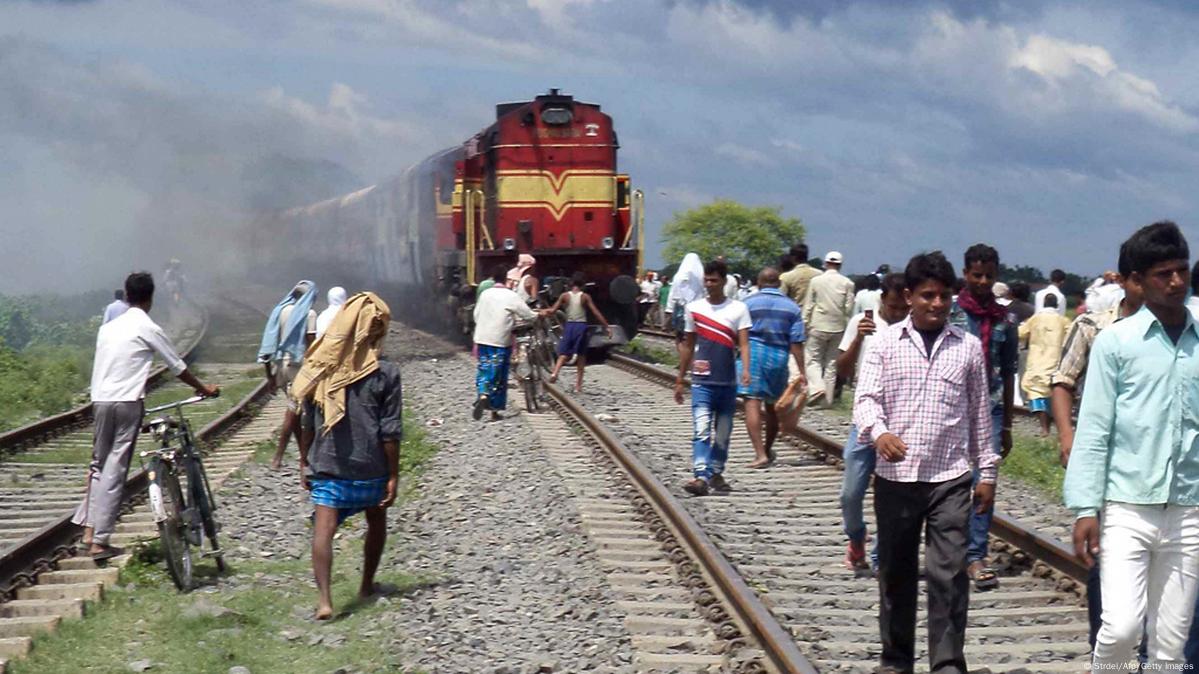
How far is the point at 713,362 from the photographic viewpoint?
1124 cm

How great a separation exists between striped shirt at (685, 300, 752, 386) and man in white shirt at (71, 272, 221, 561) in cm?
360

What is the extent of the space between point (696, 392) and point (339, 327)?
3.81 m

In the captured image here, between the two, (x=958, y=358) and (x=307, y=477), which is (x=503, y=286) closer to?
(x=307, y=477)

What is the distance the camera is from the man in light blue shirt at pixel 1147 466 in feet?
16.7

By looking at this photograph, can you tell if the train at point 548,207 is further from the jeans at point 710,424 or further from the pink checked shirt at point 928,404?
the pink checked shirt at point 928,404

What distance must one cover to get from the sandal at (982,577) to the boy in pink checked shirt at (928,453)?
1.92 metres

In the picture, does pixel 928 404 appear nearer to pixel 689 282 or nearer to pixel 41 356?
pixel 689 282

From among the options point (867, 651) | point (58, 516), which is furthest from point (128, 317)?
point (867, 651)

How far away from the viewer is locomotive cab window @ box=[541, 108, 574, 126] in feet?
83.8

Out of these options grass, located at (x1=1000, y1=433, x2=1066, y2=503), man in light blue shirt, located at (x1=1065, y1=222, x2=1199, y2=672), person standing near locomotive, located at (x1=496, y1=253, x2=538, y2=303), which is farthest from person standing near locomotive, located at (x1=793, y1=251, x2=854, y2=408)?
man in light blue shirt, located at (x1=1065, y1=222, x2=1199, y2=672)

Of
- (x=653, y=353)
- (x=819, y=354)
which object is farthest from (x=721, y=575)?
(x=653, y=353)

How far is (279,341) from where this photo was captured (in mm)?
13773

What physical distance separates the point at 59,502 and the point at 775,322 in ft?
19.7

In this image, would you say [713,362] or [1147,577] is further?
[713,362]
